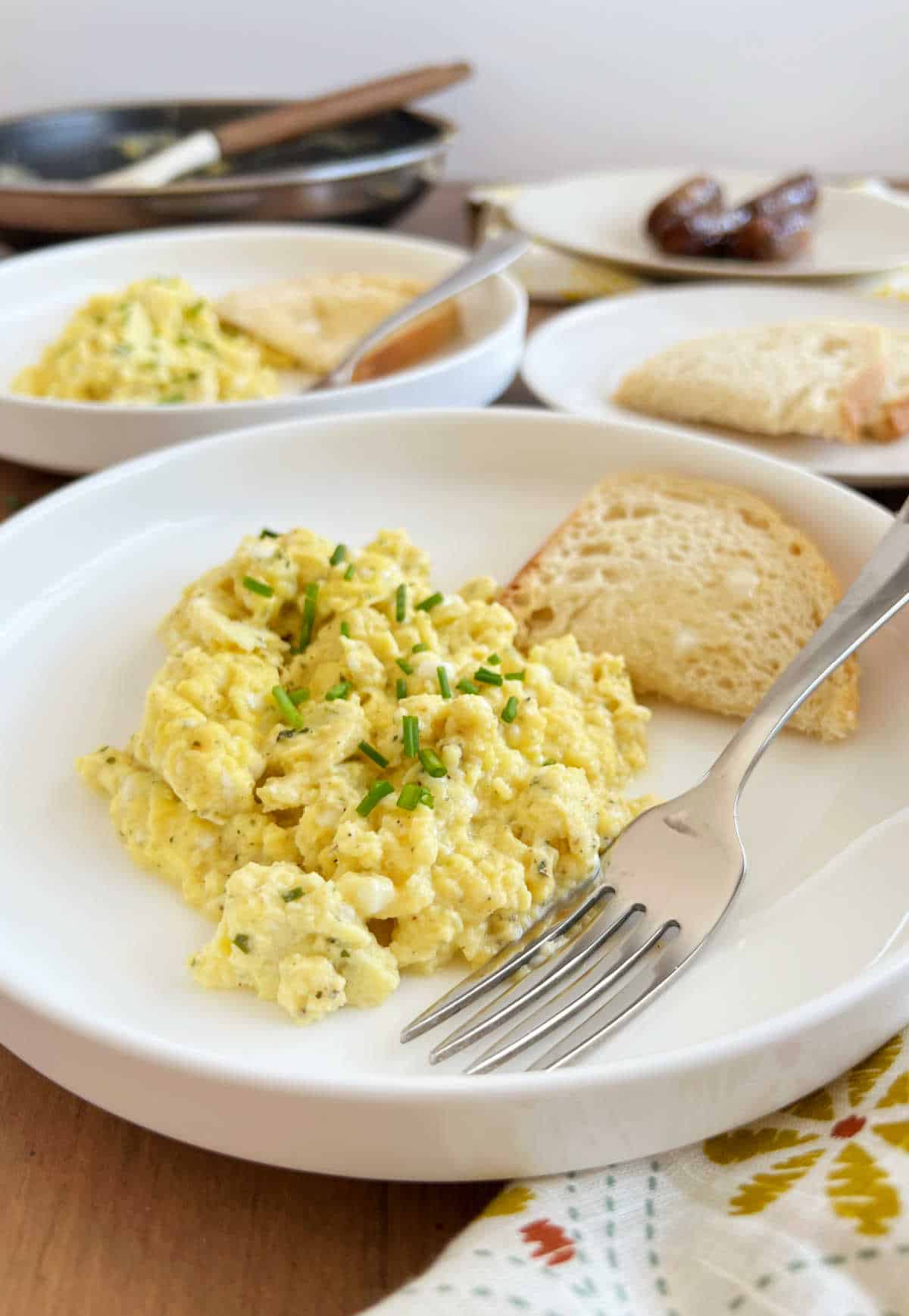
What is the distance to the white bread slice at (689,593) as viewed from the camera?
153 cm

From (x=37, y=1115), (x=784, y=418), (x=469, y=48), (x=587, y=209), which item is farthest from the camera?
(x=469, y=48)

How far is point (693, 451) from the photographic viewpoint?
1.90 meters

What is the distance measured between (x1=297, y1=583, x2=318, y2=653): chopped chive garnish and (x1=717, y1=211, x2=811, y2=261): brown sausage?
1.93 meters

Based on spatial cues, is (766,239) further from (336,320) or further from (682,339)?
(336,320)

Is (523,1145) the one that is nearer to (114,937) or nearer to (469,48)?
(114,937)

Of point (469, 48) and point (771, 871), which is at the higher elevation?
point (469, 48)

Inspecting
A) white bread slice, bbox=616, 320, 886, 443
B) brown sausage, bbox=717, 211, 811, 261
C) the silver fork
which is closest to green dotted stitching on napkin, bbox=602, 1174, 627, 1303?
the silver fork

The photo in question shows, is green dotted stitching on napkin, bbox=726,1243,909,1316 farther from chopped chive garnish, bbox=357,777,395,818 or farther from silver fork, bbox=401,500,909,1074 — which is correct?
chopped chive garnish, bbox=357,777,395,818

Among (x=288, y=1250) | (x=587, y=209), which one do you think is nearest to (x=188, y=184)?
(x=587, y=209)

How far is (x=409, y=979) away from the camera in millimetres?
1139

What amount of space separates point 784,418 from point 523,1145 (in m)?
1.54

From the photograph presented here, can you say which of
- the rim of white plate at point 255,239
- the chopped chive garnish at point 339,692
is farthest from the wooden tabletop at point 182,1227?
the rim of white plate at point 255,239

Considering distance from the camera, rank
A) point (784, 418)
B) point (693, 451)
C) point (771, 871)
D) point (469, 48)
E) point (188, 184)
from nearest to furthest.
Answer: point (771, 871), point (693, 451), point (784, 418), point (188, 184), point (469, 48)

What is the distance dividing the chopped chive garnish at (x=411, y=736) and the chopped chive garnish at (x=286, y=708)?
0.13 m
